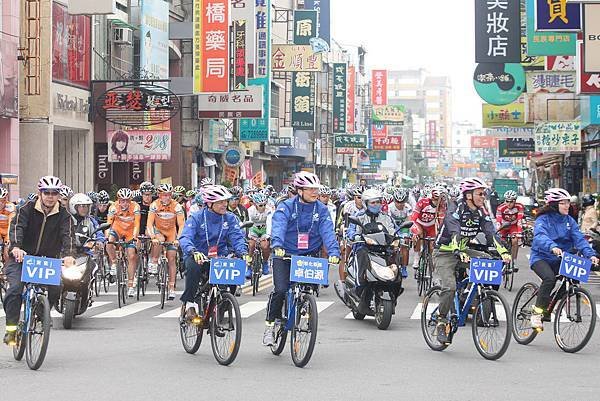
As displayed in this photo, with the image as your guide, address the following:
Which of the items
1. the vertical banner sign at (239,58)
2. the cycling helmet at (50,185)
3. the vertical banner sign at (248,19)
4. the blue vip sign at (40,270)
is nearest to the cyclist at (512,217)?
the cycling helmet at (50,185)

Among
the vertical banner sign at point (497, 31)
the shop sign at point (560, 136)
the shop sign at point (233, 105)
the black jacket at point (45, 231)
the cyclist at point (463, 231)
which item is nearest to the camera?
the black jacket at point (45, 231)

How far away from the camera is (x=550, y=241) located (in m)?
12.5

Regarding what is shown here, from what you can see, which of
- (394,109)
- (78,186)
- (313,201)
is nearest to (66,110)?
(78,186)

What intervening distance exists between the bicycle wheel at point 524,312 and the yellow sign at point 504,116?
110ft

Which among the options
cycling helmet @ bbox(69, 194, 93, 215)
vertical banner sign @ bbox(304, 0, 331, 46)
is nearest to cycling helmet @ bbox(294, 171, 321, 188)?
cycling helmet @ bbox(69, 194, 93, 215)

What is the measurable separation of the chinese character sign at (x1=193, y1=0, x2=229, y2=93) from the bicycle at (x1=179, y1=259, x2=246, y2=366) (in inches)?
1112

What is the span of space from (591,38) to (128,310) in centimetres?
1153

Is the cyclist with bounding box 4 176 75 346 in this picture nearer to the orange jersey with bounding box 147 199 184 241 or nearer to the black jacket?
the black jacket

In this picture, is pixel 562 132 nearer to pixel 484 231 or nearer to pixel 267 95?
pixel 267 95

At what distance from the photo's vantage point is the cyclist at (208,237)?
39.7 ft

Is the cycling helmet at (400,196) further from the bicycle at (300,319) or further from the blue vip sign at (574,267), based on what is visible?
the bicycle at (300,319)

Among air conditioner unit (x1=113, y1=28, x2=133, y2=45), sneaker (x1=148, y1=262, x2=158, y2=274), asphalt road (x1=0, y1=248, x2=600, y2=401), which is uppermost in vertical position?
air conditioner unit (x1=113, y1=28, x2=133, y2=45)

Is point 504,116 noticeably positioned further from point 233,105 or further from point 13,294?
point 13,294

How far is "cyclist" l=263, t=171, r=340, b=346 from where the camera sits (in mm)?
11820
